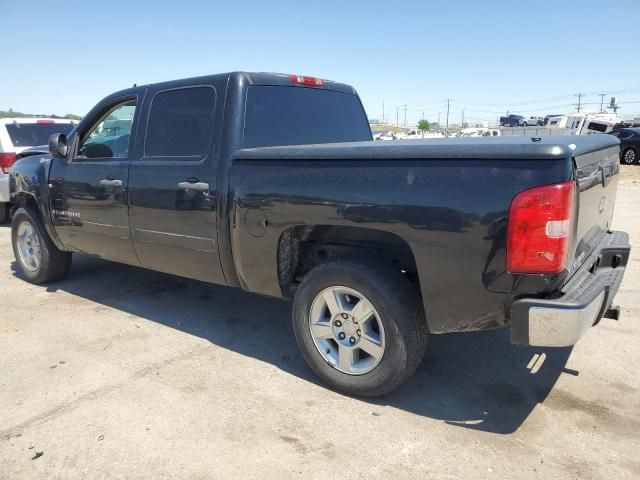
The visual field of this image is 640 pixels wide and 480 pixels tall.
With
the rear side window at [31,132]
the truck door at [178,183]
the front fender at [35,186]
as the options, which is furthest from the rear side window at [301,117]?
the rear side window at [31,132]

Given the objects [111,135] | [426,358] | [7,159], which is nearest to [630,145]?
[426,358]

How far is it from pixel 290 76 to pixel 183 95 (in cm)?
85

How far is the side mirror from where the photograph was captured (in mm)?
4738

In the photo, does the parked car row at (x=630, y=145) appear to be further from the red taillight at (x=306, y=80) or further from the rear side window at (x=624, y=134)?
the red taillight at (x=306, y=80)

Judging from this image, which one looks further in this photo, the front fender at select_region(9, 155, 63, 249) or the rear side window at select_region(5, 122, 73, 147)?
the rear side window at select_region(5, 122, 73, 147)

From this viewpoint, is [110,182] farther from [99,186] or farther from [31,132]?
→ [31,132]

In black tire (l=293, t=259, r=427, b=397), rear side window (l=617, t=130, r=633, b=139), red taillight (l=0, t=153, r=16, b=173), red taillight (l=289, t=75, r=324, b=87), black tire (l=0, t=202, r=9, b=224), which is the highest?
red taillight (l=289, t=75, r=324, b=87)

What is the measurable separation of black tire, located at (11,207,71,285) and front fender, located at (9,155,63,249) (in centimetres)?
10

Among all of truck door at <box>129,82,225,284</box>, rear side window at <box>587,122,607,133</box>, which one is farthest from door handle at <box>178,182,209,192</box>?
rear side window at <box>587,122,607,133</box>

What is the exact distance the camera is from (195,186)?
3605 millimetres

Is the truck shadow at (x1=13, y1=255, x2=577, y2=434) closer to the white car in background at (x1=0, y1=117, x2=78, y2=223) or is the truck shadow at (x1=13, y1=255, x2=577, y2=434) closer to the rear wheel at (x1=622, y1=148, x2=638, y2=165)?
the white car in background at (x1=0, y1=117, x2=78, y2=223)

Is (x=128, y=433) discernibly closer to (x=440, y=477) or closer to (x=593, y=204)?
(x=440, y=477)

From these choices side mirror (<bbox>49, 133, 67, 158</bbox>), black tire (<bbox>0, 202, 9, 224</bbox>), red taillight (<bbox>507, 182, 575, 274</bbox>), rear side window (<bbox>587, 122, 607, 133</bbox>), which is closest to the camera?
red taillight (<bbox>507, 182, 575, 274</bbox>)

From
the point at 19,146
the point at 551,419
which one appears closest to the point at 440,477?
the point at 551,419
